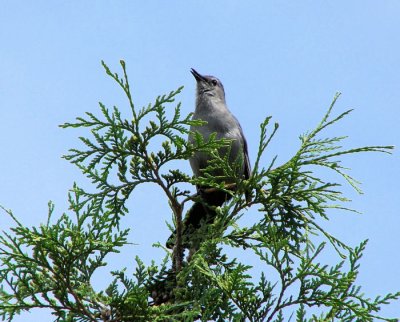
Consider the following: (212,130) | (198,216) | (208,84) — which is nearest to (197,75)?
(208,84)

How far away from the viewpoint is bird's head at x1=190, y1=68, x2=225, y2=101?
7512 mm

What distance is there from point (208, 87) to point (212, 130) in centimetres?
128

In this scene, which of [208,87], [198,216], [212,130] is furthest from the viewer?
[208,87]

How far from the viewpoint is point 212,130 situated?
6.56m

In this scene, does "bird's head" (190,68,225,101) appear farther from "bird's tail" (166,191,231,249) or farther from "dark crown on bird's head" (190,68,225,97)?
"bird's tail" (166,191,231,249)

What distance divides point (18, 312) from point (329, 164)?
244cm

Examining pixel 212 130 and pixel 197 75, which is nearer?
pixel 212 130

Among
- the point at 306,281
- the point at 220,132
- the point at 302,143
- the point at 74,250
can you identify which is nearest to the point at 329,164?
the point at 302,143

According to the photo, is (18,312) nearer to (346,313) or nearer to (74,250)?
(74,250)

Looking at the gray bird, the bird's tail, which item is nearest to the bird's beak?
the gray bird

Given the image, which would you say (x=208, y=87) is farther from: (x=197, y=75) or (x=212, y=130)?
(x=212, y=130)

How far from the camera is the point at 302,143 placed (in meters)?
4.45

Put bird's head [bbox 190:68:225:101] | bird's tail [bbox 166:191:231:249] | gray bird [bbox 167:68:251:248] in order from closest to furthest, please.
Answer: bird's tail [bbox 166:191:231:249]
gray bird [bbox 167:68:251:248]
bird's head [bbox 190:68:225:101]

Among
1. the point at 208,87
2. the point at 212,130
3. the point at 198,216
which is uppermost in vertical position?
the point at 208,87
